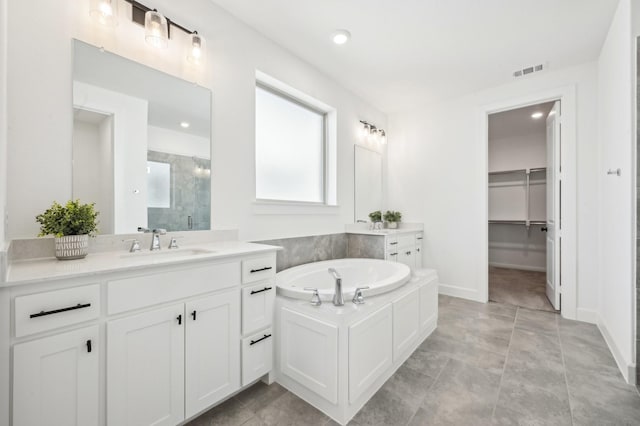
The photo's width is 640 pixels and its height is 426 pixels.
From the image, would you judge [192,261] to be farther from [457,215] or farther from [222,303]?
[457,215]

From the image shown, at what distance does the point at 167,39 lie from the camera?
1.82 metres

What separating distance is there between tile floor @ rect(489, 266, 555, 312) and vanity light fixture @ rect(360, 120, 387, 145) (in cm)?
261

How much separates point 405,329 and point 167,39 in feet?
8.53

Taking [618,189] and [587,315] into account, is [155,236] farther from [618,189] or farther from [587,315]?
[587,315]

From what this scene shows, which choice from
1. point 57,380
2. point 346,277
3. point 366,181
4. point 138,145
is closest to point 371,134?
point 366,181

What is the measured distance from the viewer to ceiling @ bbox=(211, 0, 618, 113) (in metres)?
2.12

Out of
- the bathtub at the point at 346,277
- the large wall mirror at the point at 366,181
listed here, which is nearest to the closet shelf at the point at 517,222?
the large wall mirror at the point at 366,181

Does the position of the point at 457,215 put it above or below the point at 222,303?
above

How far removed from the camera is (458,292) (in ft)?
12.0

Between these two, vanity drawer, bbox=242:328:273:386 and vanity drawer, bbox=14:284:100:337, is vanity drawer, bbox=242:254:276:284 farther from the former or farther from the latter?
vanity drawer, bbox=14:284:100:337

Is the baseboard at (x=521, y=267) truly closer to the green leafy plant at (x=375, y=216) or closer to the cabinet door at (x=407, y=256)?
the cabinet door at (x=407, y=256)

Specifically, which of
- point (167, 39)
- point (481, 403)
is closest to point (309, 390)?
point (481, 403)

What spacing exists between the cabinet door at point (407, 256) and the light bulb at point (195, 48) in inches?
111

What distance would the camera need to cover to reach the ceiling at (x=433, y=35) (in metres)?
2.12
